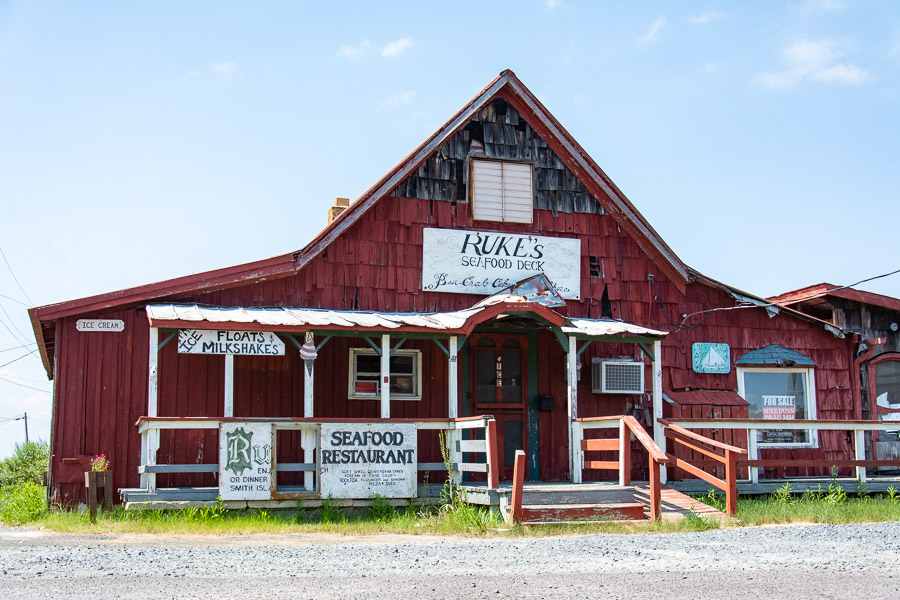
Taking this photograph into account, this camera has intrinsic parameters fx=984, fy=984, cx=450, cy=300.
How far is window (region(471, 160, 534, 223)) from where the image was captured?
1667 cm

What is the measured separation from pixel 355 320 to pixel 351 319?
11cm

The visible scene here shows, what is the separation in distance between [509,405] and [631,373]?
2177 mm

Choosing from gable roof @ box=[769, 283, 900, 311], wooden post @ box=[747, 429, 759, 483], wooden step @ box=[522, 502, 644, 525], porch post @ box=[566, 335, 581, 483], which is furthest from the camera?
gable roof @ box=[769, 283, 900, 311]

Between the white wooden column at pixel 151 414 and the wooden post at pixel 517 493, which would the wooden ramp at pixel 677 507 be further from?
the white wooden column at pixel 151 414

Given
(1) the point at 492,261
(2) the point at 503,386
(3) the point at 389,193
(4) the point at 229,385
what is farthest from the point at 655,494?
(3) the point at 389,193

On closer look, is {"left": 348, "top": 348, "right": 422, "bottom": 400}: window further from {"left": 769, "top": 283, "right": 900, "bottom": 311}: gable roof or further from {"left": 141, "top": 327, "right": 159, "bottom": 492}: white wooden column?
{"left": 769, "top": 283, "right": 900, "bottom": 311}: gable roof

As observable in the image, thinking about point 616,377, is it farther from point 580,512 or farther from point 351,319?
point 351,319

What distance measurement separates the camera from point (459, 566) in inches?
341

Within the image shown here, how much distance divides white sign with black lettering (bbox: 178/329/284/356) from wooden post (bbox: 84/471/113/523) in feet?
6.25

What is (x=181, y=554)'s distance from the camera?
9516 millimetres

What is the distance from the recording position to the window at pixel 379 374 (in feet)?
51.1

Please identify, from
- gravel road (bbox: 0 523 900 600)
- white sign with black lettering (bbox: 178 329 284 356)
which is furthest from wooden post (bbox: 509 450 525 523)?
white sign with black lettering (bbox: 178 329 284 356)

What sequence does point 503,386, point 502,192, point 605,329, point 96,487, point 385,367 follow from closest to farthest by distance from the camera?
point 96,487 → point 385,367 → point 605,329 → point 503,386 → point 502,192

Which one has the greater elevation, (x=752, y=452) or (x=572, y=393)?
(x=572, y=393)
